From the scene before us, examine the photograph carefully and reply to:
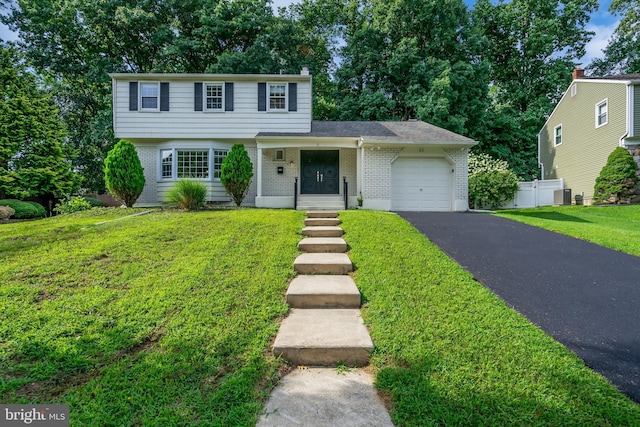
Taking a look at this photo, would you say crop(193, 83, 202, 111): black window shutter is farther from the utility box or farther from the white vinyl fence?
the utility box

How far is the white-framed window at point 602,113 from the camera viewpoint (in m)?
13.8

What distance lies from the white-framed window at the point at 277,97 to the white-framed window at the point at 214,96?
1869mm

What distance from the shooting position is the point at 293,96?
39.3ft

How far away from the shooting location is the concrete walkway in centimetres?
191

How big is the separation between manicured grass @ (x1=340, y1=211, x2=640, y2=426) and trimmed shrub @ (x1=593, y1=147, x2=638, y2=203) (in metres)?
13.2

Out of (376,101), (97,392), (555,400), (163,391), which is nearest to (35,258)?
(97,392)

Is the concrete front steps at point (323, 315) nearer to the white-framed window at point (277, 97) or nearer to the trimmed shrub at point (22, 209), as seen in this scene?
the white-framed window at point (277, 97)

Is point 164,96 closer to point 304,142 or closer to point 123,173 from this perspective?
point 123,173

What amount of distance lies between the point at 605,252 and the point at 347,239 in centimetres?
439

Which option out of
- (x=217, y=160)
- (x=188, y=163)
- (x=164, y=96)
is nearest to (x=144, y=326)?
(x=217, y=160)

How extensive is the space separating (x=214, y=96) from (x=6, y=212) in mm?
8026

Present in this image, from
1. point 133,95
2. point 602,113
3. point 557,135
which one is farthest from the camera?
point 557,135

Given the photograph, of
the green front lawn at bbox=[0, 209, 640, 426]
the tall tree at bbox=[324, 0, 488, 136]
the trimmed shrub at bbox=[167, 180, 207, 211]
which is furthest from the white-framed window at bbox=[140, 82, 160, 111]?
the tall tree at bbox=[324, 0, 488, 136]

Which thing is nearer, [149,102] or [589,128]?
[149,102]
